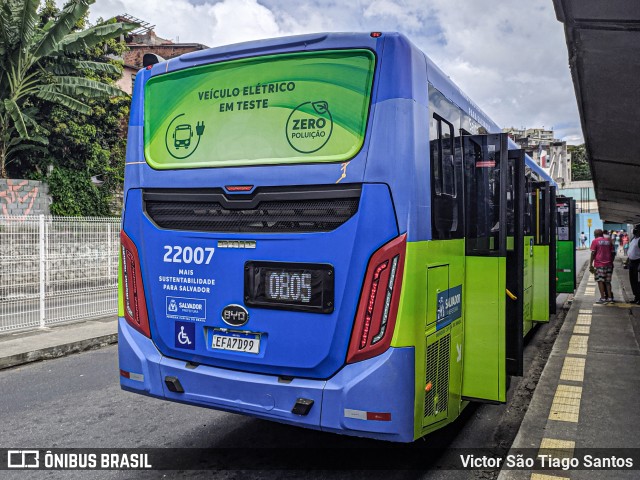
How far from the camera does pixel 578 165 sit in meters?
108

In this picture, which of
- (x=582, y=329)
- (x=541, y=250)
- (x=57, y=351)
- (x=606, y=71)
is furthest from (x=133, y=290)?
(x=582, y=329)

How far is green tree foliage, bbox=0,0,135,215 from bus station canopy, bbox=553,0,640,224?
14.7m

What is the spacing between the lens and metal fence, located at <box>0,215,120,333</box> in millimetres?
9516

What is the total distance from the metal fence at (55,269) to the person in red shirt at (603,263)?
1122 cm

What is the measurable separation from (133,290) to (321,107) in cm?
213

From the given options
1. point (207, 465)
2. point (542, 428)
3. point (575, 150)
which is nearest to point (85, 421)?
point (207, 465)

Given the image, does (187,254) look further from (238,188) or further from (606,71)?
(606,71)

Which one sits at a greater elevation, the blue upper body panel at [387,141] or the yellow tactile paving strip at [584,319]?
the blue upper body panel at [387,141]

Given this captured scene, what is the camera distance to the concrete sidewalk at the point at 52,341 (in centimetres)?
809

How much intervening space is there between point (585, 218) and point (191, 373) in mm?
61712

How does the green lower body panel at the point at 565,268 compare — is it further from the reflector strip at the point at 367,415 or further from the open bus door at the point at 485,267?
the reflector strip at the point at 367,415

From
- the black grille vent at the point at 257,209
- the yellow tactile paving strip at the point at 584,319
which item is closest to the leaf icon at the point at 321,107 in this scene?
the black grille vent at the point at 257,209

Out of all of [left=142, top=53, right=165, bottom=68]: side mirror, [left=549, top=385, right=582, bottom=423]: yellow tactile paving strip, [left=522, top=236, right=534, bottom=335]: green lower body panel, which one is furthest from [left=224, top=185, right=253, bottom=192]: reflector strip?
[left=522, top=236, right=534, bottom=335]: green lower body panel

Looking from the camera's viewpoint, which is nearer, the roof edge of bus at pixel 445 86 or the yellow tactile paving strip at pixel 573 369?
the roof edge of bus at pixel 445 86
